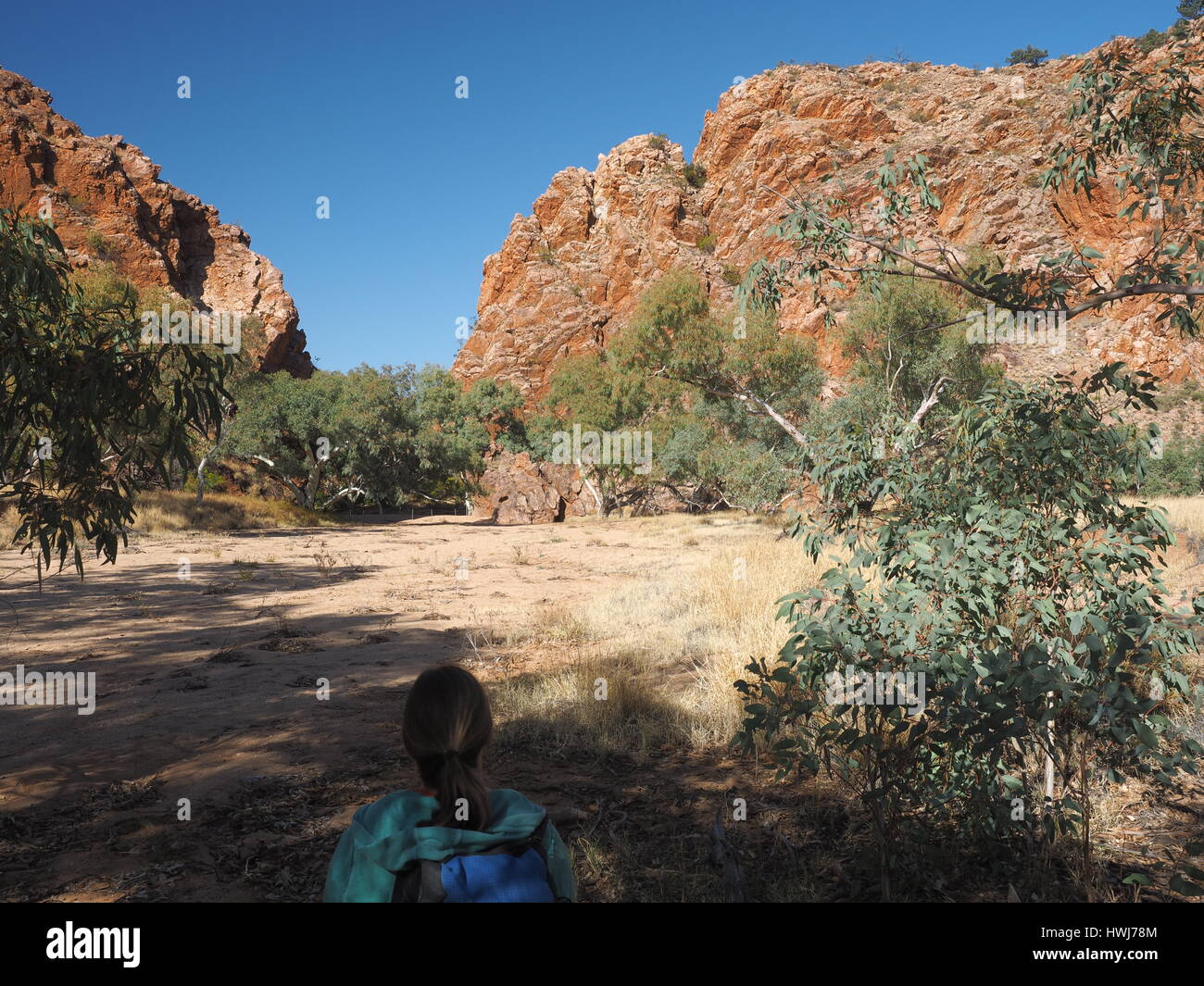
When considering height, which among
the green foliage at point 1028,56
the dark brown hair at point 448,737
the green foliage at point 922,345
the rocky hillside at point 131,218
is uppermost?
the green foliage at point 1028,56

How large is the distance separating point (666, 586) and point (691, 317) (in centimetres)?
1494

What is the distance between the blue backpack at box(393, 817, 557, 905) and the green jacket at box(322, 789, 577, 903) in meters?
0.02

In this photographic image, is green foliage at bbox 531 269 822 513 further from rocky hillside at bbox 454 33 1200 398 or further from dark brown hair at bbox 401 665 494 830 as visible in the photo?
rocky hillside at bbox 454 33 1200 398

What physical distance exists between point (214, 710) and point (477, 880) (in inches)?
220

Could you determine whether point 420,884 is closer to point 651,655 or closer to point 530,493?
point 651,655

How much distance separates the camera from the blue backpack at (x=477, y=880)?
1.69 meters

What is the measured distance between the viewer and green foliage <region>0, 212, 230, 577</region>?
3.80 metres

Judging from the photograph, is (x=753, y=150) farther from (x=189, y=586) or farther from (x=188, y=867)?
(x=188, y=867)

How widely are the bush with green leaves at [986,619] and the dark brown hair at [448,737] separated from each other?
188cm

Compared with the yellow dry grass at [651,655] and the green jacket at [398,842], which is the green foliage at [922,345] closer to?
the yellow dry grass at [651,655]

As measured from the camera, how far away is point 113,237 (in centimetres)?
5791

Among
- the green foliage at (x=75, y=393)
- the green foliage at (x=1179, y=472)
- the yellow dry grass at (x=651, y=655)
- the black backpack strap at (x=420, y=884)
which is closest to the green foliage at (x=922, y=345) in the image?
the green foliage at (x=1179, y=472)

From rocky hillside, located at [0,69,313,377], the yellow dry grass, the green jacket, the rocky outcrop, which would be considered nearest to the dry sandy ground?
the yellow dry grass
